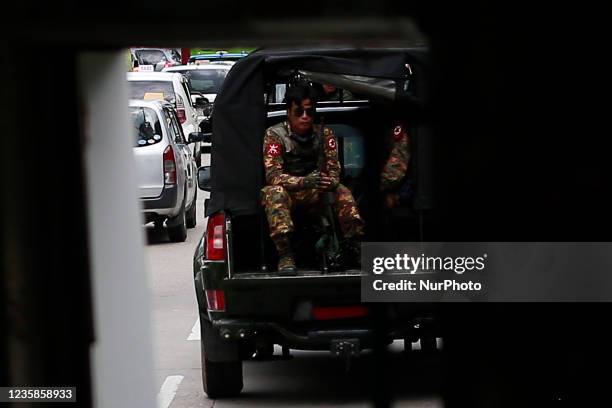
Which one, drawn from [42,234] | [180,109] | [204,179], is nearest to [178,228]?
[204,179]

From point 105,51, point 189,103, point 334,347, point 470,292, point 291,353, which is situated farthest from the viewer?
point 189,103

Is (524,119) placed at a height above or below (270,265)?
above

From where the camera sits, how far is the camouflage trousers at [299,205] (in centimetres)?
855

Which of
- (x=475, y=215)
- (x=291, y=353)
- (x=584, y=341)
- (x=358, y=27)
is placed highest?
(x=358, y=27)

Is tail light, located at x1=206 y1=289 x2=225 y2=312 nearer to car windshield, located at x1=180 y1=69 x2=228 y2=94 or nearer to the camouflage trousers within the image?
the camouflage trousers

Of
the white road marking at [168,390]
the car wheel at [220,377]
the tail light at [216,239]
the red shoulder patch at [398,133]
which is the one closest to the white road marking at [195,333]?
the white road marking at [168,390]

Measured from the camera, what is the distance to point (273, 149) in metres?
8.75

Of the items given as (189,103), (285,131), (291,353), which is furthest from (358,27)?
(189,103)

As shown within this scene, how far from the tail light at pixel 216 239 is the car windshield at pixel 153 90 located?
14493 mm

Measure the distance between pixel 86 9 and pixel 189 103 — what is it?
76.3 feet

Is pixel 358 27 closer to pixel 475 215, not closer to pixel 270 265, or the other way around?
pixel 475 215

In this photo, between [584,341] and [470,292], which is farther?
[470,292]

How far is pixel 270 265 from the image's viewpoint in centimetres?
881

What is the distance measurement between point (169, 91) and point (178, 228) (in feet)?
25.9
